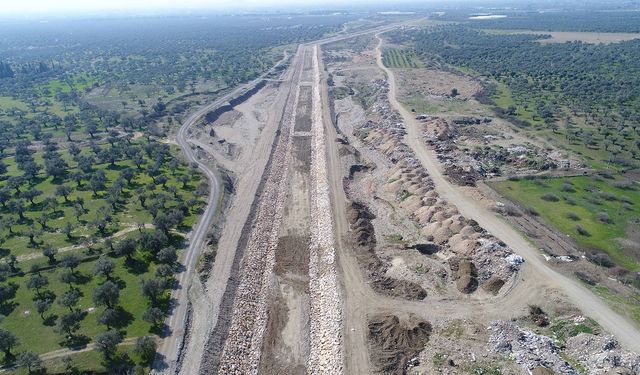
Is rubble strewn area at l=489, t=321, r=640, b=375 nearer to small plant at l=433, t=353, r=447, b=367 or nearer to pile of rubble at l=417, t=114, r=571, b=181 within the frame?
small plant at l=433, t=353, r=447, b=367

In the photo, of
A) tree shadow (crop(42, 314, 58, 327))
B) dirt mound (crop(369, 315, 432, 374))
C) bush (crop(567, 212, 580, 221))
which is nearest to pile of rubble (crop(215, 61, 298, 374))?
dirt mound (crop(369, 315, 432, 374))

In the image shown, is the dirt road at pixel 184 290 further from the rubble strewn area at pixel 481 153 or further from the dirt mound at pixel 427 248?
the rubble strewn area at pixel 481 153

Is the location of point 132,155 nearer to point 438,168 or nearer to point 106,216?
point 106,216

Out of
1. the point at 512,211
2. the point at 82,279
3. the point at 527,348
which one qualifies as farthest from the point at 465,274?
the point at 82,279

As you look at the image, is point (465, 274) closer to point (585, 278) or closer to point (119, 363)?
point (585, 278)

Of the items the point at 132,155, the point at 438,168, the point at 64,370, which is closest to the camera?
the point at 64,370

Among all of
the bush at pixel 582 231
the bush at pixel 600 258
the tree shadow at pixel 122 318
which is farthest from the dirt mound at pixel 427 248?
the tree shadow at pixel 122 318

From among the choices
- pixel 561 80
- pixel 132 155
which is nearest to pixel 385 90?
pixel 561 80
